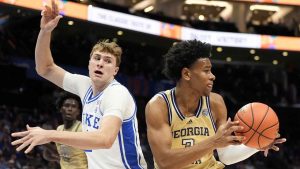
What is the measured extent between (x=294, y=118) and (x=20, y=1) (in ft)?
39.7

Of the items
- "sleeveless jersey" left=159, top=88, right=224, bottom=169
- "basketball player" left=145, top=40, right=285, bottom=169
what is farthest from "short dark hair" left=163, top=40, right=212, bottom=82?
"sleeveless jersey" left=159, top=88, right=224, bottom=169

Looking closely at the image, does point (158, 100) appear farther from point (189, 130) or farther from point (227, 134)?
point (227, 134)

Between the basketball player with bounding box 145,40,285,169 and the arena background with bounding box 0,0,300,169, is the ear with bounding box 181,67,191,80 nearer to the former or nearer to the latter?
the basketball player with bounding box 145,40,285,169

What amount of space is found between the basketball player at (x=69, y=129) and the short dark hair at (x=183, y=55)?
2303mm

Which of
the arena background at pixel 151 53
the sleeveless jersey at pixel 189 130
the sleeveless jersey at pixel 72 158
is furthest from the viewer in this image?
the arena background at pixel 151 53

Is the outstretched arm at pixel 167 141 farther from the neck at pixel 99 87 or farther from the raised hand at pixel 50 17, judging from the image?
the raised hand at pixel 50 17

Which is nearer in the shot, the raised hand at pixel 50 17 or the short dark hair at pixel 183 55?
the raised hand at pixel 50 17

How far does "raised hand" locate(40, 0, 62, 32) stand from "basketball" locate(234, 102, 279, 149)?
155 cm

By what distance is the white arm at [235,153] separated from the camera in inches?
172

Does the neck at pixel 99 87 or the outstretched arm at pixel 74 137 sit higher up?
the neck at pixel 99 87

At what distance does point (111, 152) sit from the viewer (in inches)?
155

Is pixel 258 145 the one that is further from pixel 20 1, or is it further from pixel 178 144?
pixel 20 1

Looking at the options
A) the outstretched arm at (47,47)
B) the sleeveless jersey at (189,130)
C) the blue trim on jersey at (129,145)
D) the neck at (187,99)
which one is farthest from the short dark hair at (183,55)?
the outstretched arm at (47,47)

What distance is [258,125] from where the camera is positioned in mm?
3951
